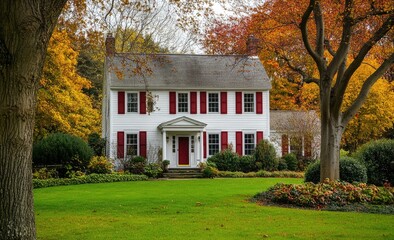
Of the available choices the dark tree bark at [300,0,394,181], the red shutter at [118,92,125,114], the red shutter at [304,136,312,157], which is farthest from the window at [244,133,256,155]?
the dark tree bark at [300,0,394,181]

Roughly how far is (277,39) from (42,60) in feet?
39.8

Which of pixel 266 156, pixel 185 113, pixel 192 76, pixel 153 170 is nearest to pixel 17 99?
pixel 153 170

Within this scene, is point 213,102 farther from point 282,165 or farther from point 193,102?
point 282,165

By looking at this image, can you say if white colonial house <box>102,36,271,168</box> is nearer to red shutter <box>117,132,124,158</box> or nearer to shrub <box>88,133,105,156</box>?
red shutter <box>117,132,124,158</box>

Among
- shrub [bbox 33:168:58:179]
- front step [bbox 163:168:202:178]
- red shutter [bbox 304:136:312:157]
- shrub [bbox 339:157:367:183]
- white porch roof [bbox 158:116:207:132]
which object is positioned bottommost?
front step [bbox 163:168:202:178]

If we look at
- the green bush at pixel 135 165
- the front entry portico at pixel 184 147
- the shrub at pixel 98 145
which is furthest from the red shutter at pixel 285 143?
the shrub at pixel 98 145

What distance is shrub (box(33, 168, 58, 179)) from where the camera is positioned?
23.3 metres

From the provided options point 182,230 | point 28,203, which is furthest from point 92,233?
point 28,203

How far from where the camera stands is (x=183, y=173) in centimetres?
2880

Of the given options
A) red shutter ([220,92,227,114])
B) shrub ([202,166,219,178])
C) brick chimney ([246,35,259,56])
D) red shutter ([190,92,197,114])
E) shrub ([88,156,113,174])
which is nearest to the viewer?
brick chimney ([246,35,259,56])

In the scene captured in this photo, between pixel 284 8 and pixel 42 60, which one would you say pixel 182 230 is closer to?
pixel 42 60

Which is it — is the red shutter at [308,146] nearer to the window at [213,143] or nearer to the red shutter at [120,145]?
the window at [213,143]

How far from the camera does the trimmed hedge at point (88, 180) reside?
21953 millimetres

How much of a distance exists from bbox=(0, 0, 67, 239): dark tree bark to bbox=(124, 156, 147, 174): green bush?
68.2 ft
